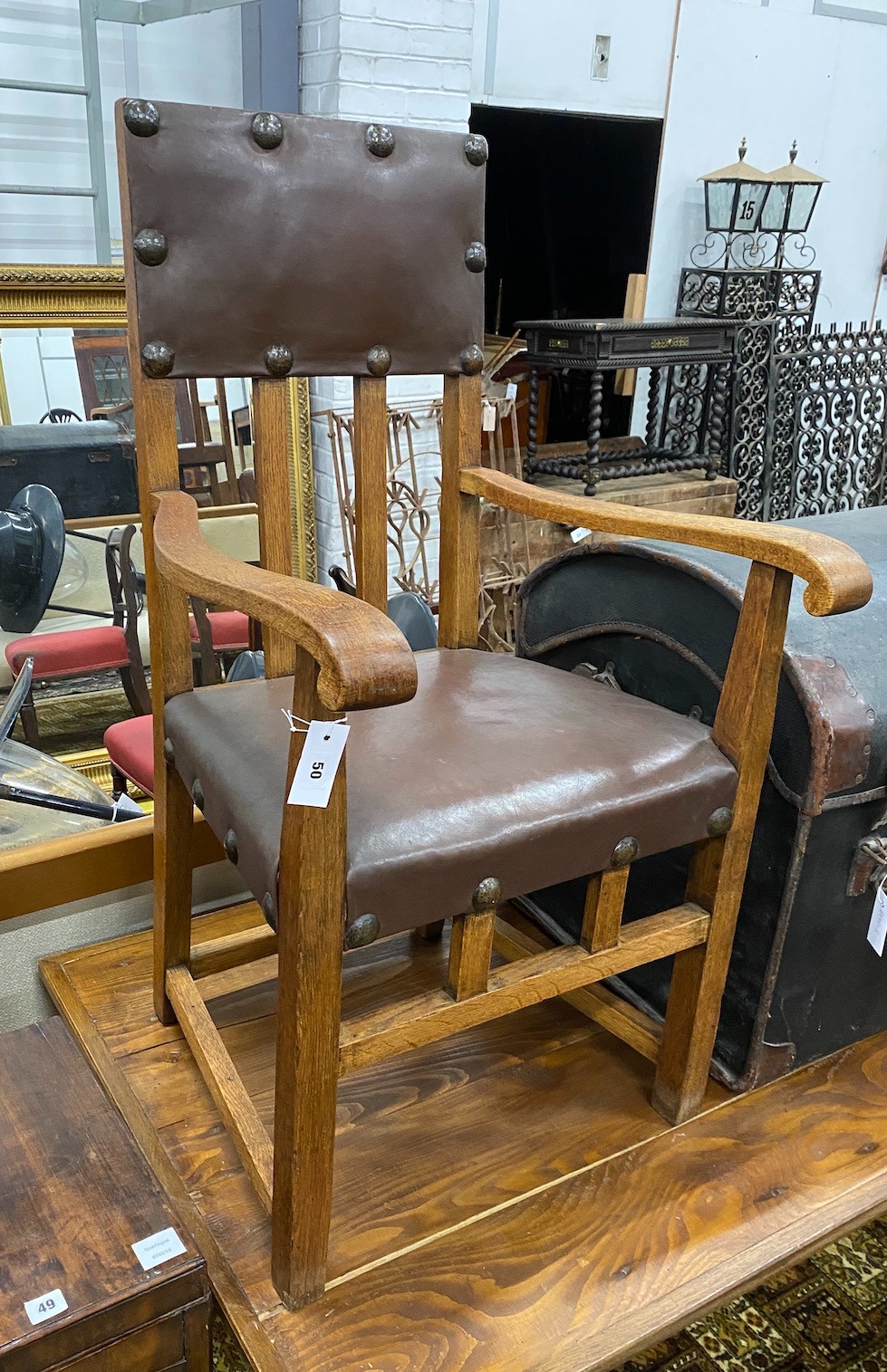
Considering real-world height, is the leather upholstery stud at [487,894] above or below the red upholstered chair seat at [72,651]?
above

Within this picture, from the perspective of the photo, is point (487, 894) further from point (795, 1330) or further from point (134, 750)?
point (134, 750)

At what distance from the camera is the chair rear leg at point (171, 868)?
44.8 inches

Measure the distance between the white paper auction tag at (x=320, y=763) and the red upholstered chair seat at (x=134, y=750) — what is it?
940mm

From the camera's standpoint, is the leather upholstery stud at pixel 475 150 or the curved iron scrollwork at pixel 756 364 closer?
the leather upholstery stud at pixel 475 150

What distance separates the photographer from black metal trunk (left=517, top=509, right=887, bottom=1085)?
41.0 inches

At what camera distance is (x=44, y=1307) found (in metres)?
0.80

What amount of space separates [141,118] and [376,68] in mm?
1902

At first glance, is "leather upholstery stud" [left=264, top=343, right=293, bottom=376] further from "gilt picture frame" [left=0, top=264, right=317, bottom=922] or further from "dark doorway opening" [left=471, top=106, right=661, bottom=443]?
"dark doorway opening" [left=471, top=106, right=661, bottom=443]

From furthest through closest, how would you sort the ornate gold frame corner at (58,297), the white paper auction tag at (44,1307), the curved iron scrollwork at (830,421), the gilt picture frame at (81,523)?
1. the curved iron scrollwork at (830,421)
2. the ornate gold frame corner at (58,297)
3. the gilt picture frame at (81,523)
4. the white paper auction tag at (44,1307)

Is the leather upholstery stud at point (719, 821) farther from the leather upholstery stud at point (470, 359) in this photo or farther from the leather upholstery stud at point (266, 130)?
the leather upholstery stud at point (266, 130)

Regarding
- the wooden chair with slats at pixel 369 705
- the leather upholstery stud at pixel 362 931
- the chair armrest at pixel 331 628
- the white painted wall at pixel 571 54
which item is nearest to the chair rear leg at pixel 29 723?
the wooden chair with slats at pixel 369 705

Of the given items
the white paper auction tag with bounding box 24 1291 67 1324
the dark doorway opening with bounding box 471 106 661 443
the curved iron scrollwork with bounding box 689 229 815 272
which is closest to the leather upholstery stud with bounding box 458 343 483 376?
the white paper auction tag with bounding box 24 1291 67 1324

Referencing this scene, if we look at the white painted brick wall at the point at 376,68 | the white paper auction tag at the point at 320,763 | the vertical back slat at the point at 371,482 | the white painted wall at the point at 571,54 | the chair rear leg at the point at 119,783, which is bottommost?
the chair rear leg at the point at 119,783

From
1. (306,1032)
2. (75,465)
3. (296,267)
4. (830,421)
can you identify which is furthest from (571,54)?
(306,1032)
